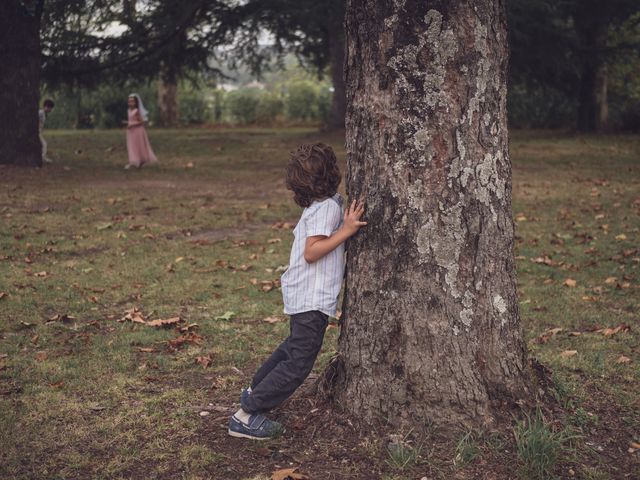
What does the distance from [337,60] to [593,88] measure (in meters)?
→ 10.00

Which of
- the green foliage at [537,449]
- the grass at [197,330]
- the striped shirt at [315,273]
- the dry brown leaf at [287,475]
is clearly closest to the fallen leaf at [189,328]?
the grass at [197,330]

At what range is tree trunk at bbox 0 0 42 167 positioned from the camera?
16.0 metres

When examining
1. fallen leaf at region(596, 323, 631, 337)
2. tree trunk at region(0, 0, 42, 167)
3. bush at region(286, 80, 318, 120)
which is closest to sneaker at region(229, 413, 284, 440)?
fallen leaf at region(596, 323, 631, 337)

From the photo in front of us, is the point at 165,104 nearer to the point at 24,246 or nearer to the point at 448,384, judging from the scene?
the point at 24,246

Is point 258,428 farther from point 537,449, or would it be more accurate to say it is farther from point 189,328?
point 189,328

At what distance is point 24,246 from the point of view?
29.7 ft

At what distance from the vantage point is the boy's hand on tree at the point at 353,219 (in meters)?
3.64

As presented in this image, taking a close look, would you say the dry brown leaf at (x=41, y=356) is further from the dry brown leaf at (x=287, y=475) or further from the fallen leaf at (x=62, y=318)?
the dry brown leaf at (x=287, y=475)

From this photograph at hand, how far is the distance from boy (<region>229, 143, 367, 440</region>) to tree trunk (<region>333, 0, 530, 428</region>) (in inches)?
4.5

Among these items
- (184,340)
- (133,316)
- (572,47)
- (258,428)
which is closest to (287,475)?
(258,428)

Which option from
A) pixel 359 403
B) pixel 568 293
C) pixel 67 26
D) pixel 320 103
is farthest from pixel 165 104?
pixel 359 403

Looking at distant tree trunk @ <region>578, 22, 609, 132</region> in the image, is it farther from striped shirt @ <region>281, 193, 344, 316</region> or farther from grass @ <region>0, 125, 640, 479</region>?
striped shirt @ <region>281, 193, 344, 316</region>

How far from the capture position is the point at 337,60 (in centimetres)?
2272

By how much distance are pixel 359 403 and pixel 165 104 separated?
3346 cm
